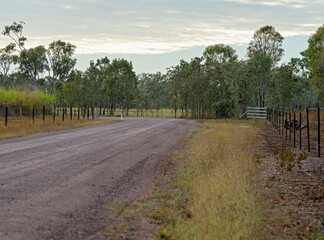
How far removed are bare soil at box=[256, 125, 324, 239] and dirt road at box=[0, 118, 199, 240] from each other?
2872 millimetres

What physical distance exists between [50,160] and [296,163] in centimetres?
848

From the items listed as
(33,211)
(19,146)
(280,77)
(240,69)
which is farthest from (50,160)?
(280,77)

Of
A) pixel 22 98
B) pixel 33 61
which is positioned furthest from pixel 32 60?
pixel 22 98

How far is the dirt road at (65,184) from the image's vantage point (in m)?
5.90

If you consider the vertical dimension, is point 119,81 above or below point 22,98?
above

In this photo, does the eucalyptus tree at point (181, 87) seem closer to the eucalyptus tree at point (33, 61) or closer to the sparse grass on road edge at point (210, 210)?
the eucalyptus tree at point (33, 61)

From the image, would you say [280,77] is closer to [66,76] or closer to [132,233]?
[66,76]

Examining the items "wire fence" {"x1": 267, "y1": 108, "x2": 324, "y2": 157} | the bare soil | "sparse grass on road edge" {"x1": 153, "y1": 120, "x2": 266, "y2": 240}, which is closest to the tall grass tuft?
"wire fence" {"x1": 267, "y1": 108, "x2": 324, "y2": 157}

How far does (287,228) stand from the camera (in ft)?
20.1

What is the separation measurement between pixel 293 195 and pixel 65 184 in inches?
211

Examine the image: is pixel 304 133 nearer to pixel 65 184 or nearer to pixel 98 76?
pixel 65 184

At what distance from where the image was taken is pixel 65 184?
8.72 m

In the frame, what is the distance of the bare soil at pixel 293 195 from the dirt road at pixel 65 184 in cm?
287

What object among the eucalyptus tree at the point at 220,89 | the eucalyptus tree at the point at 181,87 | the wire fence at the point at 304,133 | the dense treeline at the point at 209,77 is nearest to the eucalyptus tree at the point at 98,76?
the dense treeline at the point at 209,77
